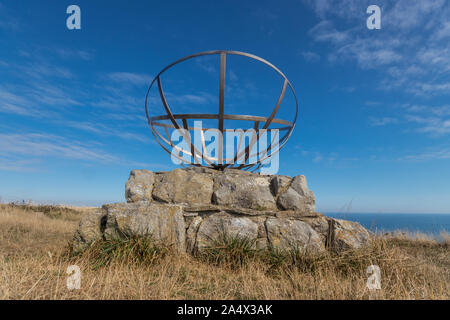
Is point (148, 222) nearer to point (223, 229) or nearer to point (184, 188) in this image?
point (184, 188)

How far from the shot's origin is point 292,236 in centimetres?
502

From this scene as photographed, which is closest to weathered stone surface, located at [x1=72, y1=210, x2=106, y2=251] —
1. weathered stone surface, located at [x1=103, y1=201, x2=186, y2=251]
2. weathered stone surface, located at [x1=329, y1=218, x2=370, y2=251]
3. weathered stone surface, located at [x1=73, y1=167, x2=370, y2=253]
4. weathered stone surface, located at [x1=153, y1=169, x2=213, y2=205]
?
weathered stone surface, located at [x1=73, y1=167, x2=370, y2=253]

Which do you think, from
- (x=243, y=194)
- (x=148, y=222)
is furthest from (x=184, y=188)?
(x=243, y=194)

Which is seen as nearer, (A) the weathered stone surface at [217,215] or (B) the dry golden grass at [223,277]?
(B) the dry golden grass at [223,277]

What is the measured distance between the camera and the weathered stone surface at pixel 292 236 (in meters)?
4.96

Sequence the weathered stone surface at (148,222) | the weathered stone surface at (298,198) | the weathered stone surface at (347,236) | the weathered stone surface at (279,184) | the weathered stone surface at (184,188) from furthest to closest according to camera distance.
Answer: the weathered stone surface at (279,184) < the weathered stone surface at (184,188) < the weathered stone surface at (298,198) < the weathered stone surface at (347,236) < the weathered stone surface at (148,222)

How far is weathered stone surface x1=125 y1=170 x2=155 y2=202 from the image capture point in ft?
18.3

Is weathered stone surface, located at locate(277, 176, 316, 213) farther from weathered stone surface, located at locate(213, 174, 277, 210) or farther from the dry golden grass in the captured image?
the dry golden grass

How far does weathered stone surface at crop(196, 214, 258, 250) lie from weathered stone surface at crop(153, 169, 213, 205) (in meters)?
0.56

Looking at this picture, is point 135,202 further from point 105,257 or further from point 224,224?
Result: point 224,224

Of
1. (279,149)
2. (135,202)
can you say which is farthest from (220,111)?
(135,202)

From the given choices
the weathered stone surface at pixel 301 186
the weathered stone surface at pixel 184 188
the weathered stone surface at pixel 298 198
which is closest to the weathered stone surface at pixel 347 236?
the weathered stone surface at pixel 298 198

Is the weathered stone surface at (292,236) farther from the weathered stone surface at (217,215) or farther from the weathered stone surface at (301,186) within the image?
the weathered stone surface at (301,186)

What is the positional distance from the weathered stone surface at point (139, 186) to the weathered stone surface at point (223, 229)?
4.63ft
